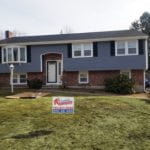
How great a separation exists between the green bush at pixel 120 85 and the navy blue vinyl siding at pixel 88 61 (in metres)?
1.73

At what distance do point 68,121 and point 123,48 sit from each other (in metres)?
14.6

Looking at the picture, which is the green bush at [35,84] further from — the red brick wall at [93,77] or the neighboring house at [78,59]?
the red brick wall at [93,77]

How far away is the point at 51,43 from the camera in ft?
83.0

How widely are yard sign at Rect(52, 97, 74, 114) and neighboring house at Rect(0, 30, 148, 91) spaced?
13.6 meters

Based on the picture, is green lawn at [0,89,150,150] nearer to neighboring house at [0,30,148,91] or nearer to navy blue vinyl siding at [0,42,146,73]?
navy blue vinyl siding at [0,42,146,73]

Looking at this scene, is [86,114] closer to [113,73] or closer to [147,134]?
[147,134]

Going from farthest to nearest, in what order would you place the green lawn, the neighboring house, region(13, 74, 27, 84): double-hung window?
region(13, 74, 27, 84): double-hung window < the neighboring house < the green lawn

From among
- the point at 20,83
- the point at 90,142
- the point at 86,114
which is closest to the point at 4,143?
the point at 90,142

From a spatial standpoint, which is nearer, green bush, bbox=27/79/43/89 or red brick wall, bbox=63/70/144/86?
red brick wall, bbox=63/70/144/86

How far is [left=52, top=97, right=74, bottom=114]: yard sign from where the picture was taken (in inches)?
420

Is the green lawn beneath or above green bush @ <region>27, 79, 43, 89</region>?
beneath

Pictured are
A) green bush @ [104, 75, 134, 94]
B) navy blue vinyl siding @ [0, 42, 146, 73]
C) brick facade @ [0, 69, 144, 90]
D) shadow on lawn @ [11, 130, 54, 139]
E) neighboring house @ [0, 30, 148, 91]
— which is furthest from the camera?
brick facade @ [0, 69, 144, 90]

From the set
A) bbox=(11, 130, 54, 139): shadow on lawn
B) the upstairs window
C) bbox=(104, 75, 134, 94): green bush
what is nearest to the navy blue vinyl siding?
the upstairs window

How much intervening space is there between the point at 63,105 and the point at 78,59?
1418 cm
